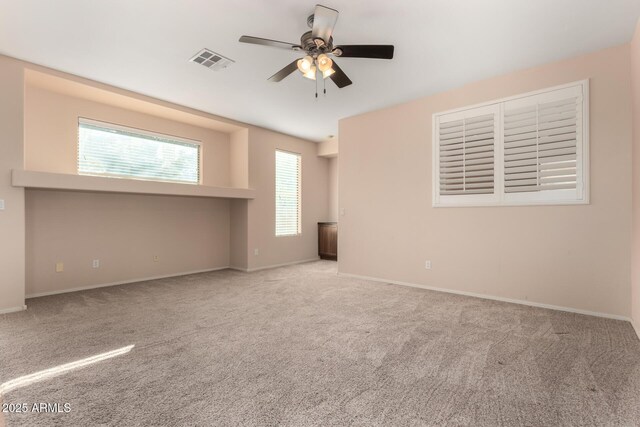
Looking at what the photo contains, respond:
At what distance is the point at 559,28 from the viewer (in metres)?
2.94

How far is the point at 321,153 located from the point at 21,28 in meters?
5.47

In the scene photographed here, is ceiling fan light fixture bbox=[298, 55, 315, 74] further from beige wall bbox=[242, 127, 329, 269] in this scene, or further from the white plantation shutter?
beige wall bbox=[242, 127, 329, 269]

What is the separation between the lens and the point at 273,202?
21.7 feet

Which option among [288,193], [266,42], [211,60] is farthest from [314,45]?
[288,193]

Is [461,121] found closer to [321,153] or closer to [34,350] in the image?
[321,153]

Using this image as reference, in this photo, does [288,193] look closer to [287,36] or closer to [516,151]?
[287,36]

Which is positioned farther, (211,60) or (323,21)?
(211,60)

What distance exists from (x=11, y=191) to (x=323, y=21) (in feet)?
12.9

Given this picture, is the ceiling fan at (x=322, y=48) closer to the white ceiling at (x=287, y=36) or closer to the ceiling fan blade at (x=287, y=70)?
the ceiling fan blade at (x=287, y=70)

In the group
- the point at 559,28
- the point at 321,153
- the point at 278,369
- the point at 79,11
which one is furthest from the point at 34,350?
the point at 321,153

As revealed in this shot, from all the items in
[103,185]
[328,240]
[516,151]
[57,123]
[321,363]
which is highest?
[57,123]

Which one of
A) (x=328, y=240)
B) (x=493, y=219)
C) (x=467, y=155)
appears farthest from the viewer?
(x=328, y=240)

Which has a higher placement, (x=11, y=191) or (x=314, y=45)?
(x=314, y=45)

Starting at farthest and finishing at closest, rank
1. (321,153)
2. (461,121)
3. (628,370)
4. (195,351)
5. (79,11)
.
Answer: (321,153), (461,121), (79,11), (195,351), (628,370)
